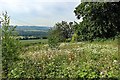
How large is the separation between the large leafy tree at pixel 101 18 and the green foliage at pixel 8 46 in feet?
49.5

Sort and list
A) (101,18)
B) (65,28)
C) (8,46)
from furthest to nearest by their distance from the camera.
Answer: (65,28)
(101,18)
(8,46)

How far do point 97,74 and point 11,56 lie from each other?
241cm

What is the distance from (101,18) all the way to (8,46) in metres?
16.3

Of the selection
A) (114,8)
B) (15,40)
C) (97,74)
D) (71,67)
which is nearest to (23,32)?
(15,40)

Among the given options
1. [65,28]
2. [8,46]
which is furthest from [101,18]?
[8,46]

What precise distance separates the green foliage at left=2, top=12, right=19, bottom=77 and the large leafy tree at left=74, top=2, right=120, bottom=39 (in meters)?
15.1

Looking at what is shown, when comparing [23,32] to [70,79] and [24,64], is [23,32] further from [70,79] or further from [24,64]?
[70,79]

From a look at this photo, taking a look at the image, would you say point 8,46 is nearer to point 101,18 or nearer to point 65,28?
→ point 101,18

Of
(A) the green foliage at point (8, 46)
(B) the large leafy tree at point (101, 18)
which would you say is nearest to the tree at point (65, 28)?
(B) the large leafy tree at point (101, 18)

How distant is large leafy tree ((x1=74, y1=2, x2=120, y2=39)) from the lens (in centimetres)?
2262

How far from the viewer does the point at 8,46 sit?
299 inches

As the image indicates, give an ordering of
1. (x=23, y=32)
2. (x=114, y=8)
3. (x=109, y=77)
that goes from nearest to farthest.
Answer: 1. (x=109, y=77)
2. (x=23, y=32)
3. (x=114, y=8)

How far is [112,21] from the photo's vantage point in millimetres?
23000

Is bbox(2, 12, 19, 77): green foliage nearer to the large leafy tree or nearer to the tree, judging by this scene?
the tree
